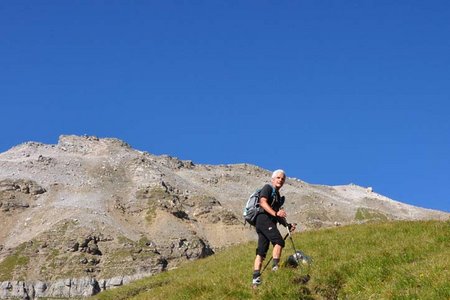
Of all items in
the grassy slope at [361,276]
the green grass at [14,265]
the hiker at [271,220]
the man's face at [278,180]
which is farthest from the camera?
the green grass at [14,265]

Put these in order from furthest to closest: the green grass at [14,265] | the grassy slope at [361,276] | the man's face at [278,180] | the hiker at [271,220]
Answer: the green grass at [14,265], the man's face at [278,180], the hiker at [271,220], the grassy slope at [361,276]

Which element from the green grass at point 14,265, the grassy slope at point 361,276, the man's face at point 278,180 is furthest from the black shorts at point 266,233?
the green grass at point 14,265

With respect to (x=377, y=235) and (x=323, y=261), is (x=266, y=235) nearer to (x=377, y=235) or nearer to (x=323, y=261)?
(x=323, y=261)

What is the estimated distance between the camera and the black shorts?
15734 millimetres

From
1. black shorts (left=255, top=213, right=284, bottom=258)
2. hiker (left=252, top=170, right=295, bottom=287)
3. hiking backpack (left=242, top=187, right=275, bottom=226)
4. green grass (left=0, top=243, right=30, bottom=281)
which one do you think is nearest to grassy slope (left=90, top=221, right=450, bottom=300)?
hiker (left=252, top=170, right=295, bottom=287)

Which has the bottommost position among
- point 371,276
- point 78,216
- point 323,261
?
point 371,276

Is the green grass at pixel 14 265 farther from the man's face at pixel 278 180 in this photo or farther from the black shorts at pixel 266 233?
the man's face at pixel 278 180

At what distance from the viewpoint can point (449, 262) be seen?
39.7ft

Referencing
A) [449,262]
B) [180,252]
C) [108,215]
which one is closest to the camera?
[449,262]

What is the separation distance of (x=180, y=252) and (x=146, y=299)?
6047 inches

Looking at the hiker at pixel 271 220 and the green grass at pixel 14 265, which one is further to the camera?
the green grass at pixel 14 265

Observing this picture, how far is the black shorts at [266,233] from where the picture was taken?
15.7 metres

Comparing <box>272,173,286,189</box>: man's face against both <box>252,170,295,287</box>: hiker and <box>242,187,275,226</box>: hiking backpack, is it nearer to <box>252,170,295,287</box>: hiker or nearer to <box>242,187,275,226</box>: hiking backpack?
<box>252,170,295,287</box>: hiker

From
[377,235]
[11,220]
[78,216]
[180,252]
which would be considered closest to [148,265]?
[180,252]
